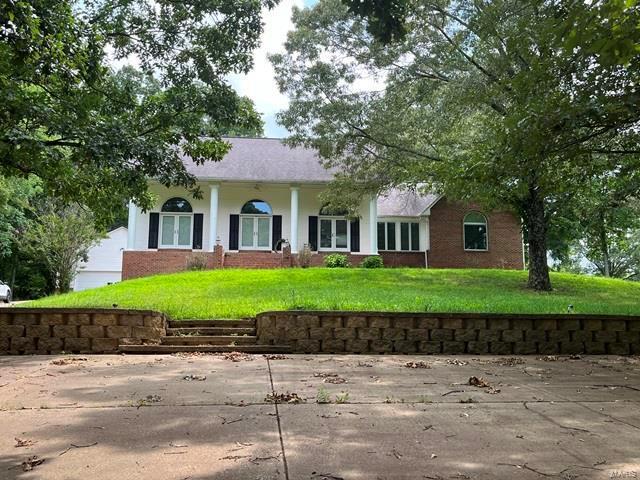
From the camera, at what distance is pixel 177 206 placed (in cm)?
2338

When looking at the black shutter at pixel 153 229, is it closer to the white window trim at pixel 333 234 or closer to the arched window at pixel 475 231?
the white window trim at pixel 333 234

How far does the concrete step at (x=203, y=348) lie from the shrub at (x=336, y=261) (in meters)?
13.1

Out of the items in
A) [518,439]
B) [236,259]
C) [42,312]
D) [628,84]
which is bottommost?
[518,439]

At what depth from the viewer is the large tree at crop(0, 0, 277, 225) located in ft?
23.2

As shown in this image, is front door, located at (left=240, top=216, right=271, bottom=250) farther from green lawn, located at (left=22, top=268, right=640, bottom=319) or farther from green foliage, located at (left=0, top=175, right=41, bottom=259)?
green foliage, located at (left=0, top=175, right=41, bottom=259)

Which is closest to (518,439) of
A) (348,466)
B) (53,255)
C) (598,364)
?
(348,466)

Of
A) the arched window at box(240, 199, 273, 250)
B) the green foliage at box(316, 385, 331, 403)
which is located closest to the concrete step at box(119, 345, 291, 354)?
the green foliage at box(316, 385, 331, 403)

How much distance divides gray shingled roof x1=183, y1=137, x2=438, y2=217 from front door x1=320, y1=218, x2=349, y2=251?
2.22m

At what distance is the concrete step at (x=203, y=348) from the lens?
8.03 meters

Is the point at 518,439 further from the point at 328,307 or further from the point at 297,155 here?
the point at 297,155

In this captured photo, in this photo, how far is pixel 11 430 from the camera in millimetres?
3873

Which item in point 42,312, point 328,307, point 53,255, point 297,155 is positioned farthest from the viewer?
point 53,255

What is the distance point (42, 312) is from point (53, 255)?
846 inches

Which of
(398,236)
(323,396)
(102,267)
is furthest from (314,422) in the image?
(102,267)
